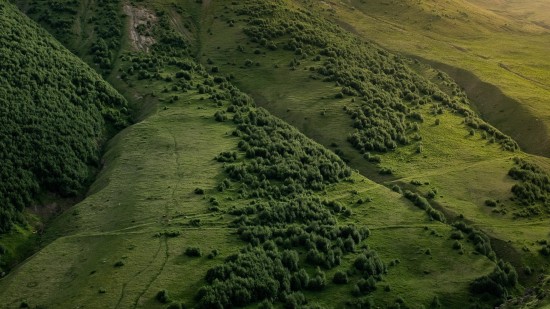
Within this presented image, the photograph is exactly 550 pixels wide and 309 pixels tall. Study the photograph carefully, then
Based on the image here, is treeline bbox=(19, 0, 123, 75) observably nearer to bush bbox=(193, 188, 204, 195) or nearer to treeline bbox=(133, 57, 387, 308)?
treeline bbox=(133, 57, 387, 308)

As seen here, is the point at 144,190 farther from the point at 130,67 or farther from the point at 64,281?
the point at 130,67

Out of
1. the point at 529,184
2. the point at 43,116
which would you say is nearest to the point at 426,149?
the point at 529,184

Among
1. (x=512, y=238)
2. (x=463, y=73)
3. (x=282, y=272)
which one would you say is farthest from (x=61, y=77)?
(x=463, y=73)

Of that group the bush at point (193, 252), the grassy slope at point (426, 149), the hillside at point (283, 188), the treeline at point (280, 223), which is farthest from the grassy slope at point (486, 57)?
the bush at point (193, 252)

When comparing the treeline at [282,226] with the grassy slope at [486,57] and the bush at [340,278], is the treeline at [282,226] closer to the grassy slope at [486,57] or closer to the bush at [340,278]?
the bush at [340,278]

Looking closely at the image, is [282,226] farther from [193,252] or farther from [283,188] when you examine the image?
[193,252]
